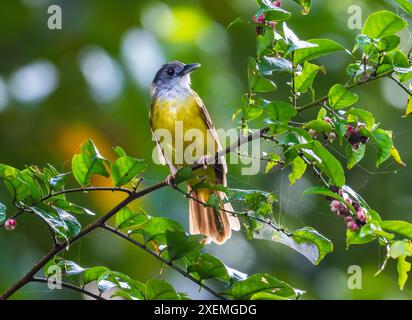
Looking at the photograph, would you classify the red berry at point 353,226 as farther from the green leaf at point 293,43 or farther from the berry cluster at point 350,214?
the green leaf at point 293,43

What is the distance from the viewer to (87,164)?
2.34 m

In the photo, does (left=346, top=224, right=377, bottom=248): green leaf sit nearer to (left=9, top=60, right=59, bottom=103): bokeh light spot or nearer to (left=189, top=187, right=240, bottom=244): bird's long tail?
(left=189, top=187, right=240, bottom=244): bird's long tail

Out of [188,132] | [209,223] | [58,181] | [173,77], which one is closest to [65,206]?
[58,181]

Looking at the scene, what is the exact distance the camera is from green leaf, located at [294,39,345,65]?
7.07ft

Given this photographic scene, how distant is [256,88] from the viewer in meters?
2.30

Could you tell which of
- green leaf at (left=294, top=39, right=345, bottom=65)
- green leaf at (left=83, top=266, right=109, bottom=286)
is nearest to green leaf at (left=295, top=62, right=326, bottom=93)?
green leaf at (left=294, top=39, right=345, bottom=65)

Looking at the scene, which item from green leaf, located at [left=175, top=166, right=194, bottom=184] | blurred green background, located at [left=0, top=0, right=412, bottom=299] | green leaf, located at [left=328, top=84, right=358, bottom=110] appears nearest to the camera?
green leaf, located at [left=328, top=84, right=358, bottom=110]

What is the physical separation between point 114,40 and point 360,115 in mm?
3405

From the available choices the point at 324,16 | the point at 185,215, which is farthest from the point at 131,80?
the point at 324,16

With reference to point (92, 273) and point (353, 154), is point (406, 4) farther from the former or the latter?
point (92, 273)

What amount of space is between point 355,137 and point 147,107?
2.93m

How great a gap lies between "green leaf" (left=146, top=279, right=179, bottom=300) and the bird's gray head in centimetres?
240

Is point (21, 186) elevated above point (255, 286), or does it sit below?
above

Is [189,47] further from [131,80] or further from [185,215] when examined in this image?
[185,215]
